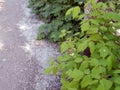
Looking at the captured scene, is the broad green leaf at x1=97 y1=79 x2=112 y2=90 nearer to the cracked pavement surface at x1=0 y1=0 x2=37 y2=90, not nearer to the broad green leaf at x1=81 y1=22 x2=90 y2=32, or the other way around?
the broad green leaf at x1=81 y1=22 x2=90 y2=32

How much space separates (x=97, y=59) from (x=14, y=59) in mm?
3193

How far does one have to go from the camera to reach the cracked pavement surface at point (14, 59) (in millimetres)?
4449

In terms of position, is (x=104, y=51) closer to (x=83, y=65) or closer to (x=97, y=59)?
(x=97, y=59)

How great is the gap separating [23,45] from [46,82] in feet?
5.23

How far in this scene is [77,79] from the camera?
2.14 metres

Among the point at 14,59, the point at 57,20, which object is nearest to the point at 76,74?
the point at 14,59

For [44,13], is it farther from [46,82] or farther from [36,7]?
[46,82]

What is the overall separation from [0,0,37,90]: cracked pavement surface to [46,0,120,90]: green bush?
78.4 inches

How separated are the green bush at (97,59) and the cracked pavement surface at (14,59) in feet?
6.53

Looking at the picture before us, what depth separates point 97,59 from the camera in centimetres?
232

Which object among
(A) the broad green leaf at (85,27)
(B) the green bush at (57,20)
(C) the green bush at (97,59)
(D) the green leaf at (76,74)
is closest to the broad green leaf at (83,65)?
(C) the green bush at (97,59)

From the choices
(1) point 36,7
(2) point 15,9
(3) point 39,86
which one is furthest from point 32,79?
(2) point 15,9

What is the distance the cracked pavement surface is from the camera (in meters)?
4.45

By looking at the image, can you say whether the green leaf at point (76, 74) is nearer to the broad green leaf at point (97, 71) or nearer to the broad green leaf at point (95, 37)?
the broad green leaf at point (97, 71)
